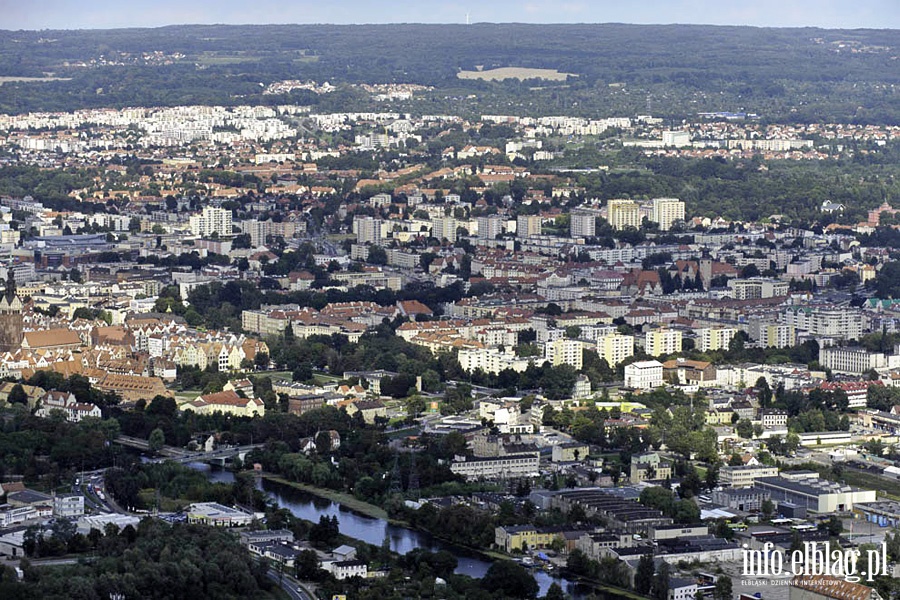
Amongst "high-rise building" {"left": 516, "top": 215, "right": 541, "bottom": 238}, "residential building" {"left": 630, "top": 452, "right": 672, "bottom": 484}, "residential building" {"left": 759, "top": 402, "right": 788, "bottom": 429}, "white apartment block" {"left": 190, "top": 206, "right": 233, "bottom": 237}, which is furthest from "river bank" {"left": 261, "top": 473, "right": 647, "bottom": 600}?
"high-rise building" {"left": 516, "top": 215, "right": 541, "bottom": 238}

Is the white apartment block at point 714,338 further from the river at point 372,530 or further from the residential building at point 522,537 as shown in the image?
the residential building at point 522,537

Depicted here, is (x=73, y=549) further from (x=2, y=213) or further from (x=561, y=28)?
(x=561, y=28)

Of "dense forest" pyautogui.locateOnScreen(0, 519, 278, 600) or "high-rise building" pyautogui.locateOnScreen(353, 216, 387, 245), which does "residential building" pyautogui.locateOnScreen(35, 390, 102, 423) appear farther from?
"high-rise building" pyautogui.locateOnScreen(353, 216, 387, 245)

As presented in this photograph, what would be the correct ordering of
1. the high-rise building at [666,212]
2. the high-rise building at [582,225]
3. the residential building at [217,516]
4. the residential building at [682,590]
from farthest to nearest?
1. the high-rise building at [666,212]
2. the high-rise building at [582,225]
3. the residential building at [217,516]
4. the residential building at [682,590]

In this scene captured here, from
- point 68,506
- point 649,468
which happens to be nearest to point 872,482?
point 649,468

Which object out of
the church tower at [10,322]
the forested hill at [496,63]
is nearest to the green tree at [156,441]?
the church tower at [10,322]

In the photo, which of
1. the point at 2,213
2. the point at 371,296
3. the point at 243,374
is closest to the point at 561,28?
the point at 2,213
